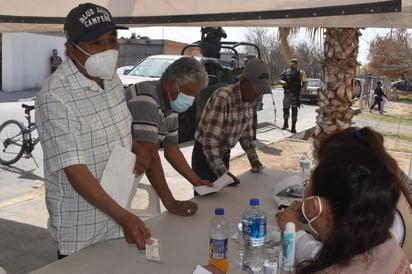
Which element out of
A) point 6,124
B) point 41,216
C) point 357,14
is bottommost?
point 41,216

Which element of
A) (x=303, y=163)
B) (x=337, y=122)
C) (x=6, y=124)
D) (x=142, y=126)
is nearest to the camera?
(x=142, y=126)

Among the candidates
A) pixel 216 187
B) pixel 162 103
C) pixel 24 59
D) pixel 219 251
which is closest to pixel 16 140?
pixel 216 187

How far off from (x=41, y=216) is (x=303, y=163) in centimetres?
283

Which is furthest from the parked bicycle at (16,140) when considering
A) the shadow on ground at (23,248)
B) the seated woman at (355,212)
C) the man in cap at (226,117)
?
the seated woman at (355,212)

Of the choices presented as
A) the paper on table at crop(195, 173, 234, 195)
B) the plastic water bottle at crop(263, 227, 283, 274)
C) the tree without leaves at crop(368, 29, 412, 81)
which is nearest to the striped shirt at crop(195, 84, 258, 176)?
the paper on table at crop(195, 173, 234, 195)

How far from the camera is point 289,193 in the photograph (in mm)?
3291

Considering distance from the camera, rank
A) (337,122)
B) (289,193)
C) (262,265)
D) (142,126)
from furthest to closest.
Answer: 1. (337,122)
2. (289,193)
3. (142,126)
4. (262,265)

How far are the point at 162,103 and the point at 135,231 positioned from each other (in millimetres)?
983

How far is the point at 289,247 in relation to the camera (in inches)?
77.3

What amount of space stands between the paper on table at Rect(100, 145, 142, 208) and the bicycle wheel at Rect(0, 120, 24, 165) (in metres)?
5.11

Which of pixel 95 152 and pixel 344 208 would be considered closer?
pixel 344 208

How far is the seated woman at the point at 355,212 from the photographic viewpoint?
4.47 ft

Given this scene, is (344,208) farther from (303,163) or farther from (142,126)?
→ (303,163)

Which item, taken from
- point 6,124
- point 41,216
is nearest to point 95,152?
point 41,216
